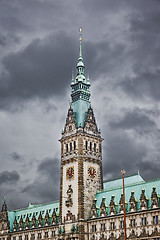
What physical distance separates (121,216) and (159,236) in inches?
550

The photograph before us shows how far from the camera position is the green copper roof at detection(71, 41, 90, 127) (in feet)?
440

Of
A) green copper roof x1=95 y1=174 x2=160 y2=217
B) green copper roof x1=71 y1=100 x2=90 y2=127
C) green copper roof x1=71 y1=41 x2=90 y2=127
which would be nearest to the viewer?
green copper roof x1=95 y1=174 x2=160 y2=217

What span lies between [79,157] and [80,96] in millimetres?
24407

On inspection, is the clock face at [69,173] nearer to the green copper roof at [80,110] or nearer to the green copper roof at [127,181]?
the green copper roof at [80,110]

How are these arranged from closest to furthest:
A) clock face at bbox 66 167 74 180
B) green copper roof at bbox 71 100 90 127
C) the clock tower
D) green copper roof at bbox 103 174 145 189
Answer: the clock tower
clock face at bbox 66 167 74 180
green copper roof at bbox 103 174 145 189
green copper roof at bbox 71 100 90 127

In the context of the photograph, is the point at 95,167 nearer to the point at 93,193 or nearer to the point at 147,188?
the point at 93,193

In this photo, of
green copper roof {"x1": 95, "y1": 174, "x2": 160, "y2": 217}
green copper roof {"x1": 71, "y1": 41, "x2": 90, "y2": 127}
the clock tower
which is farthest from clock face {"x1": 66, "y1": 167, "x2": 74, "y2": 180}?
green copper roof {"x1": 71, "y1": 41, "x2": 90, "y2": 127}

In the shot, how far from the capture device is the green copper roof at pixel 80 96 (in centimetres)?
13400

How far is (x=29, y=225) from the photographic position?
146000mm


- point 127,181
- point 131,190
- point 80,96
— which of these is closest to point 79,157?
point 127,181

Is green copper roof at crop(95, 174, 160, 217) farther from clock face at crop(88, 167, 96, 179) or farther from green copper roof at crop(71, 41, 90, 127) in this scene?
green copper roof at crop(71, 41, 90, 127)

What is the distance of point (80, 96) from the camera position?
449ft

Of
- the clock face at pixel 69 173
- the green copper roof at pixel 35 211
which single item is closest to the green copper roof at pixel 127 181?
the clock face at pixel 69 173

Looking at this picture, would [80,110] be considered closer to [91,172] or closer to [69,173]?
[91,172]
